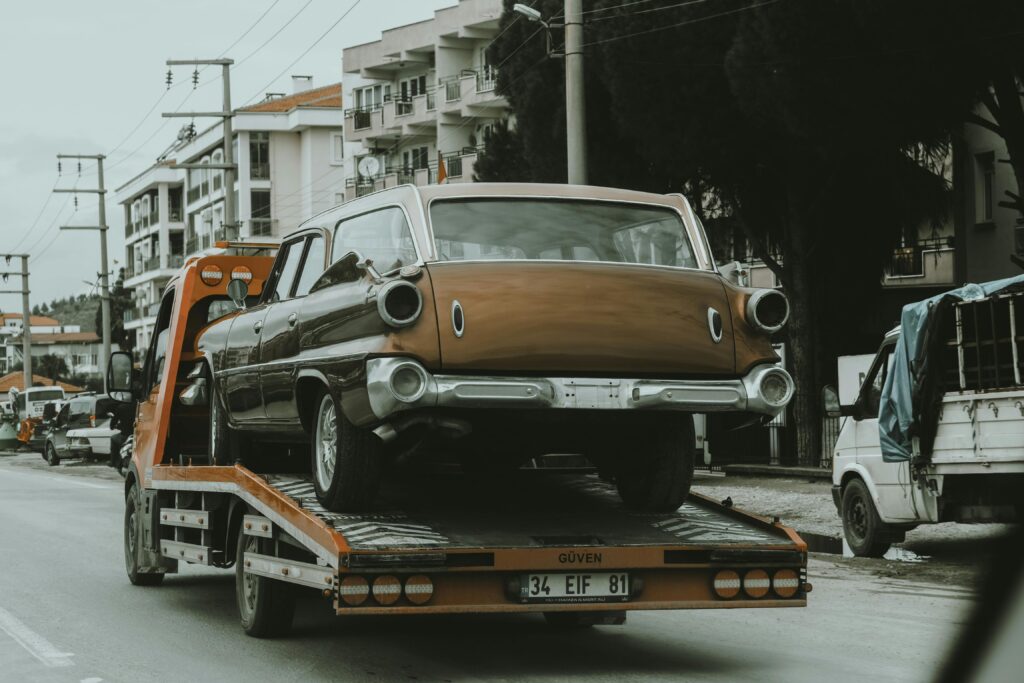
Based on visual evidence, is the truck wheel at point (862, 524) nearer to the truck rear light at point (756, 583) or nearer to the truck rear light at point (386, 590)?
the truck rear light at point (756, 583)

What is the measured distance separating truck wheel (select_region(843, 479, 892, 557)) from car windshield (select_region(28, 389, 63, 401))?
55485 mm

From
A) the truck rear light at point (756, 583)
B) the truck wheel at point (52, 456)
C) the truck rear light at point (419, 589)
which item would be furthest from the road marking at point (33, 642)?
the truck wheel at point (52, 456)

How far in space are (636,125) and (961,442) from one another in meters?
17.5

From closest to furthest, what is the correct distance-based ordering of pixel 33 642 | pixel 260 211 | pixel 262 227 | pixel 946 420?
pixel 33 642 → pixel 946 420 → pixel 260 211 → pixel 262 227

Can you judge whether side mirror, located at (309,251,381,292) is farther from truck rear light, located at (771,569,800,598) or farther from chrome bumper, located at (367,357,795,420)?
truck rear light, located at (771,569,800,598)

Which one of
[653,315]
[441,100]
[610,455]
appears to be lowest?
[610,455]

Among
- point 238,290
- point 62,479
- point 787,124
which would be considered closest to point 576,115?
point 787,124

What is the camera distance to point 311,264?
31.0 ft

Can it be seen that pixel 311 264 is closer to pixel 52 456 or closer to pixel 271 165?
pixel 52 456

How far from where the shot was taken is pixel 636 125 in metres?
30.1

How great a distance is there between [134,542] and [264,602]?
3924 millimetres

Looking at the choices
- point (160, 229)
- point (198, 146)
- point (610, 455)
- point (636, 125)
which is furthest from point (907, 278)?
point (160, 229)

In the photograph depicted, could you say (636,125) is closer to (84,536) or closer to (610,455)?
(84,536)

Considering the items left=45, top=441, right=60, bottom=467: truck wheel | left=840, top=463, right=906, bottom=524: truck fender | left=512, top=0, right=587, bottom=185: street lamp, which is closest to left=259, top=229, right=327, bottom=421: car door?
left=840, top=463, right=906, bottom=524: truck fender
